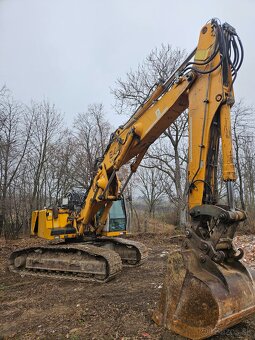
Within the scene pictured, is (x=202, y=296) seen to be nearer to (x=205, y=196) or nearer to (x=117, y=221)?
(x=205, y=196)

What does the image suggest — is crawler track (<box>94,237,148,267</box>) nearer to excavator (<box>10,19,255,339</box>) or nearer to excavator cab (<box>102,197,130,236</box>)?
excavator cab (<box>102,197,130,236</box>)

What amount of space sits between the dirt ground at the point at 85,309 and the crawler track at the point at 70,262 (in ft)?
0.89

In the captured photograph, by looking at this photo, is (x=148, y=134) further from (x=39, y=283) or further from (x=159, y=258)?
(x=159, y=258)

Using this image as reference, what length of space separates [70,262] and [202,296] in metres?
4.71

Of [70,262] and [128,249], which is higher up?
[128,249]

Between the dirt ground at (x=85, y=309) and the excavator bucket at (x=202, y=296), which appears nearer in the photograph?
the excavator bucket at (x=202, y=296)

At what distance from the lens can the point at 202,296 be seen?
3.61m

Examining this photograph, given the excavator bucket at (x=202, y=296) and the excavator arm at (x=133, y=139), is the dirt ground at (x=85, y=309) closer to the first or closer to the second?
the excavator bucket at (x=202, y=296)

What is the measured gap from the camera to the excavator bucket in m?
3.49

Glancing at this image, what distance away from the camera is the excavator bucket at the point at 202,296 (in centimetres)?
349

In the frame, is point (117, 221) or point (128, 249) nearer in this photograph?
point (128, 249)

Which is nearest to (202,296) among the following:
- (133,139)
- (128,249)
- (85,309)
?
(85,309)

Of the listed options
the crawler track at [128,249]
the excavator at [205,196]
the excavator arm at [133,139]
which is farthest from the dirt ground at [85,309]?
the excavator arm at [133,139]

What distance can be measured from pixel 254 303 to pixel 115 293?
291 cm
